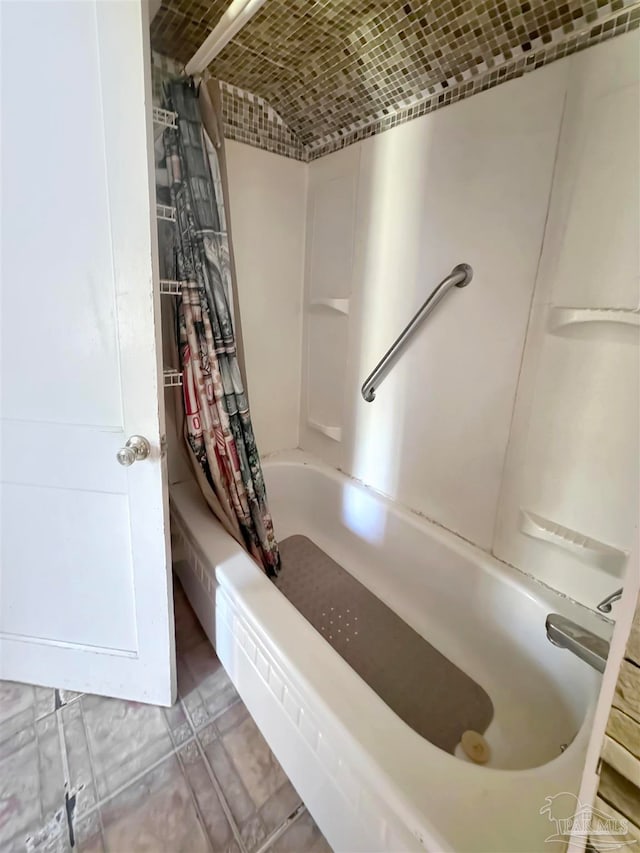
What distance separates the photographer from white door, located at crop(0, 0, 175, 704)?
89 cm

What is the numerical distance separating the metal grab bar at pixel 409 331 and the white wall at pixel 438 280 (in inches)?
1.2

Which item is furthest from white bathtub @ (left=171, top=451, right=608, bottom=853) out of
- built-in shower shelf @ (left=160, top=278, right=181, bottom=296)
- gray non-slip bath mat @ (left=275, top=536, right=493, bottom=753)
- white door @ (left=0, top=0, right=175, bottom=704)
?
built-in shower shelf @ (left=160, top=278, right=181, bottom=296)

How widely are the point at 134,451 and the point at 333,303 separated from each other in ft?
3.93

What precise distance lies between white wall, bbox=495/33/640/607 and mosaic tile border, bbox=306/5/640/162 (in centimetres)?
4

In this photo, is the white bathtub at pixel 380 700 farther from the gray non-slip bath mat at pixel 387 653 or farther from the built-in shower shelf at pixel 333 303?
the built-in shower shelf at pixel 333 303

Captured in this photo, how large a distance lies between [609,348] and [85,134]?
1425mm

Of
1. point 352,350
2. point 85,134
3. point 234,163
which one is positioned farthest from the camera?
point 352,350

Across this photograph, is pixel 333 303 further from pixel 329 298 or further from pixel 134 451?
pixel 134 451

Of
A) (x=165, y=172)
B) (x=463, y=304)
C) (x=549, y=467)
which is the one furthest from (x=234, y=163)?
(x=549, y=467)

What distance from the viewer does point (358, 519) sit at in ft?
6.12

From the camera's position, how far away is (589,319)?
1.09m

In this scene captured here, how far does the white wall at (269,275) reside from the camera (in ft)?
5.84

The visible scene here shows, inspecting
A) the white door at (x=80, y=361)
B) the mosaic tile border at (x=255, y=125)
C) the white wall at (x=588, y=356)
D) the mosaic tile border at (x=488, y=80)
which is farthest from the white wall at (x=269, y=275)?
the white wall at (x=588, y=356)

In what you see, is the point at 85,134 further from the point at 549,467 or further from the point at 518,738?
the point at 518,738
